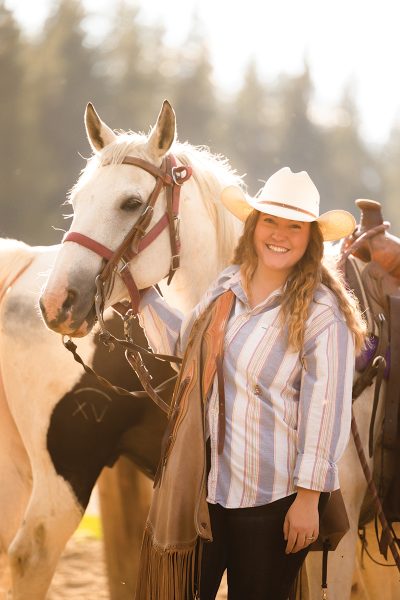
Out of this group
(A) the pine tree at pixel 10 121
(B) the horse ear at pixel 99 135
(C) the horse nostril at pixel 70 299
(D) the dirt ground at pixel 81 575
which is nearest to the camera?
(C) the horse nostril at pixel 70 299

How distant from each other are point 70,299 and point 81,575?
9.94ft

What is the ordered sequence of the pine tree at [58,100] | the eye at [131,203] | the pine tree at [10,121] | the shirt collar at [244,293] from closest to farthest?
1. the shirt collar at [244,293]
2. the eye at [131,203]
3. the pine tree at [10,121]
4. the pine tree at [58,100]

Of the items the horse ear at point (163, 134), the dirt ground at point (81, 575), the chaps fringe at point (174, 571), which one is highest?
the horse ear at point (163, 134)

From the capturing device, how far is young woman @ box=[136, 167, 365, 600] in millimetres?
2648

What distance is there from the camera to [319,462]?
2.62 metres

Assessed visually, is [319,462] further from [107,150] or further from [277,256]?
[107,150]

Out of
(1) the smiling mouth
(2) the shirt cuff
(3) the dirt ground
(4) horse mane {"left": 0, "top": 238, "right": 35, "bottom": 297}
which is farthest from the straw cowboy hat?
(3) the dirt ground

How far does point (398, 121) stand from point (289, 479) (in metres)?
73.7

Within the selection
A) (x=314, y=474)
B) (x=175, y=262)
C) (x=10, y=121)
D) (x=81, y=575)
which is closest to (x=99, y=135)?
(x=175, y=262)

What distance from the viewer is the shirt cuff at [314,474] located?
260 centimetres

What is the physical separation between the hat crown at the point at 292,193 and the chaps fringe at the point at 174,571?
1.22 m

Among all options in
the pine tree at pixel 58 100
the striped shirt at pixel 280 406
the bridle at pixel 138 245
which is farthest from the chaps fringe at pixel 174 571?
the pine tree at pixel 58 100

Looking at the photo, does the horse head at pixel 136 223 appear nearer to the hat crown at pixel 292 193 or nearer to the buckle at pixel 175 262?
the buckle at pixel 175 262

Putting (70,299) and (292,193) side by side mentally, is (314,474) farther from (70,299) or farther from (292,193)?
(70,299)
